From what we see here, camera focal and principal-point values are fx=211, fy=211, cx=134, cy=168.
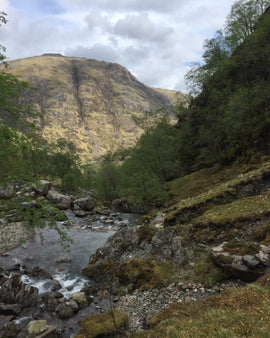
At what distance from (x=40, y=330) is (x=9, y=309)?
138 inches

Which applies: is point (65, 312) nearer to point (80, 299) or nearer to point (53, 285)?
point (80, 299)

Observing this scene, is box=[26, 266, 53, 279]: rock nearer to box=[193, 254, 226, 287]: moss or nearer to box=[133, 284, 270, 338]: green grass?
box=[133, 284, 270, 338]: green grass

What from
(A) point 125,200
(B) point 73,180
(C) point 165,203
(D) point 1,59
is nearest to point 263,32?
(C) point 165,203

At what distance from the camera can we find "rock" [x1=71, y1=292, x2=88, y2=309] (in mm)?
14061

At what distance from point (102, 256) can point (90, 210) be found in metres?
31.8

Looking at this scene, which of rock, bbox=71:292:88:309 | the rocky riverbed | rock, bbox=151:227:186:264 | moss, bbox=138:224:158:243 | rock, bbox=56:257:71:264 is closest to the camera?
the rocky riverbed

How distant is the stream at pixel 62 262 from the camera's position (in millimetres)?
13117

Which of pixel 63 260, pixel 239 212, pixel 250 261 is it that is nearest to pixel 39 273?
pixel 63 260

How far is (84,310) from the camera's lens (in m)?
13.7

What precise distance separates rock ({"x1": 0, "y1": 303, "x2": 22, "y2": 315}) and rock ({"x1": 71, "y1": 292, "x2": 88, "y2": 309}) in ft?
11.1

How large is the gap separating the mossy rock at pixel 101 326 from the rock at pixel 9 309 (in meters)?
5.54

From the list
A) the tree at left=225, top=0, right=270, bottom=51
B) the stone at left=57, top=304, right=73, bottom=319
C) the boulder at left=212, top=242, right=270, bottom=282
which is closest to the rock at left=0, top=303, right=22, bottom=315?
the stone at left=57, top=304, right=73, bottom=319

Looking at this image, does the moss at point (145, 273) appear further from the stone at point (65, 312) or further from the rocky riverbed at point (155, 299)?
the stone at point (65, 312)

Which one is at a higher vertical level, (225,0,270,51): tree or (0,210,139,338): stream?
(225,0,270,51): tree
